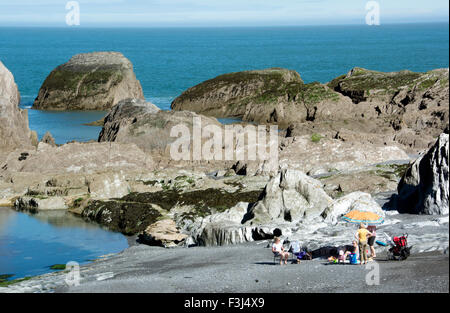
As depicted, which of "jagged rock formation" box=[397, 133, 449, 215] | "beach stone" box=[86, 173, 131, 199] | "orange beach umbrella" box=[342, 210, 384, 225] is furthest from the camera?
"beach stone" box=[86, 173, 131, 199]

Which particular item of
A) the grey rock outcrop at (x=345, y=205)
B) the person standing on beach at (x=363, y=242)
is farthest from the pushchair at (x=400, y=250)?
the grey rock outcrop at (x=345, y=205)

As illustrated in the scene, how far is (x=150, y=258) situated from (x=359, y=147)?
97.3 ft

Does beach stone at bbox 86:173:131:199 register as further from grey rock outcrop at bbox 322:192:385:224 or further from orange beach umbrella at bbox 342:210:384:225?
orange beach umbrella at bbox 342:210:384:225

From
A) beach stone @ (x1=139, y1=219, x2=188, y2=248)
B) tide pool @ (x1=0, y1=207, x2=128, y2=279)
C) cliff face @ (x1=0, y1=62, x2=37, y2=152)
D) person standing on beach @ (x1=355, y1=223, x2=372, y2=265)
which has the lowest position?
tide pool @ (x1=0, y1=207, x2=128, y2=279)

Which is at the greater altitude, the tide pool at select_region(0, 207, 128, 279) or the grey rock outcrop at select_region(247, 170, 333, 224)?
the grey rock outcrop at select_region(247, 170, 333, 224)

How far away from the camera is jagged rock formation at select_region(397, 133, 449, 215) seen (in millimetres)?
32594

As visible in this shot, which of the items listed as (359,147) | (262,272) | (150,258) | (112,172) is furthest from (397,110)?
(262,272)

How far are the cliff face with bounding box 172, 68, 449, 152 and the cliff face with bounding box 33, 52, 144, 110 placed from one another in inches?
447

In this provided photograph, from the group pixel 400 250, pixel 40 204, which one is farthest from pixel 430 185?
pixel 40 204

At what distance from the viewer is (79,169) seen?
61344 mm

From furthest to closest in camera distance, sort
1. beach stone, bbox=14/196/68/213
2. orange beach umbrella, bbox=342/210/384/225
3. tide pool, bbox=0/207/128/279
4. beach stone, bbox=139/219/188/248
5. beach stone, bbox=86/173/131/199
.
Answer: beach stone, bbox=86/173/131/199
beach stone, bbox=14/196/68/213
beach stone, bbox=139/219/188/248
tide pool, bbox=0/207/128/279
orange beach umbrella, bbox=342/210/384/225

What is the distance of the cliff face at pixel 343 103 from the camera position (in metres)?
73.7

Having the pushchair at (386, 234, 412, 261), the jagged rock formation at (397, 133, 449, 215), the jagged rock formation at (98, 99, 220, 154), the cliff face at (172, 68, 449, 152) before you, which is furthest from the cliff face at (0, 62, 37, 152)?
the pushchair at (386, 234, 412, 261)

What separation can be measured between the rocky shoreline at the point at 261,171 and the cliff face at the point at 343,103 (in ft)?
0.77
